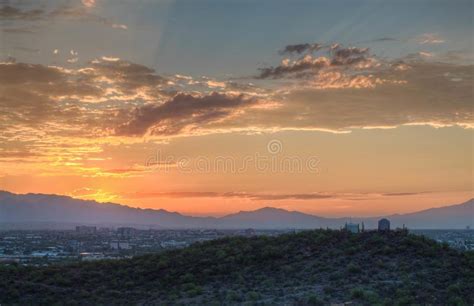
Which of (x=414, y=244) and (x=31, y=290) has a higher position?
(x=414, y=244)

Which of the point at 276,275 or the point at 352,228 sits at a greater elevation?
the point at 352,228

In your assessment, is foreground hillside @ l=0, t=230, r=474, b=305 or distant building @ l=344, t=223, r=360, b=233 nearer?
foreground hillside @ l=0, t=230, r=474, b=305

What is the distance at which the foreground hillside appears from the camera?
27.3 metres

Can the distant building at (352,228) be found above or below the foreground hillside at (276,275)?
above

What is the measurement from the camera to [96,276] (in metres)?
35.4

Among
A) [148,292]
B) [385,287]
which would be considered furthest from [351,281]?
[148,292]

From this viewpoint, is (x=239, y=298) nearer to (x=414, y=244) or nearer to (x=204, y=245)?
(x=414, y=244)

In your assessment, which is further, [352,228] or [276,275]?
[352,228]

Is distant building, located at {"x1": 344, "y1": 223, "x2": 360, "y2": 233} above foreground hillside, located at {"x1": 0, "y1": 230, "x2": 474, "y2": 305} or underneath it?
above

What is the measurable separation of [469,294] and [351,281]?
5.59 m

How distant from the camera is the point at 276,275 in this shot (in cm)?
3203

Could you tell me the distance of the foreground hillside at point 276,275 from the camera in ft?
89.5

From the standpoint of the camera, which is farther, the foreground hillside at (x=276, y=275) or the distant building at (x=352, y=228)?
the distant building at (x=352, y=228)

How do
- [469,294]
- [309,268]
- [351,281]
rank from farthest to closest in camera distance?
[309,268]
[351,281]
[469,294]
